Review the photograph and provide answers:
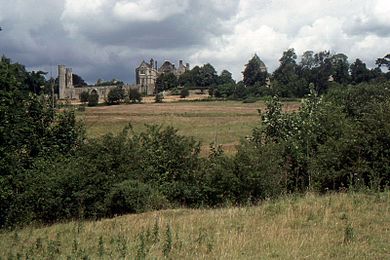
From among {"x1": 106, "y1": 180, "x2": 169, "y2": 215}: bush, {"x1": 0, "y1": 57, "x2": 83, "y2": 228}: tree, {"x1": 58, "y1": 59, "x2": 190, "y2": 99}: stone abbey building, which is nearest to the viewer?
{"x1": 106, "y1": 180, "x2": 169, "y2": 215}: bush

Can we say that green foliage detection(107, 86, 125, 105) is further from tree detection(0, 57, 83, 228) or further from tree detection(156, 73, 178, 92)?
tree detection(0, 57, 83, 228)

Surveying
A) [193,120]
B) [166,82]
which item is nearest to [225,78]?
[166,82]

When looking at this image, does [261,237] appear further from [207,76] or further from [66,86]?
[66,86]

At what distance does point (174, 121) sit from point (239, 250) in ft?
227

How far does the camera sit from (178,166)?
28047mm

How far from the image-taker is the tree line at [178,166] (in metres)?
23.9

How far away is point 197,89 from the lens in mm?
147250

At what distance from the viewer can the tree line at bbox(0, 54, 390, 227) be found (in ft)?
78.3

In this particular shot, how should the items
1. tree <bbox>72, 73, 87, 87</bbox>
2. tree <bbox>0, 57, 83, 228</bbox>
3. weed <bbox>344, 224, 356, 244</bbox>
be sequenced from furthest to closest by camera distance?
tree <bbox>72, 73, 87, 87</bbox>
tree <bbox>0, 57, 83, 228</bbox>
weed <bbox>344, 224, 356, 244</bbox>

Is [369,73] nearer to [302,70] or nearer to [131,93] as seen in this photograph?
[302,70]

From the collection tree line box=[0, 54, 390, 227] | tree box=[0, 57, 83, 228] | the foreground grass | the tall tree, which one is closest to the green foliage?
the tall tree

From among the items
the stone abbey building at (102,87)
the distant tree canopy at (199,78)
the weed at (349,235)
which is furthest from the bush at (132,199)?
the distant tree canopy at (199,78)

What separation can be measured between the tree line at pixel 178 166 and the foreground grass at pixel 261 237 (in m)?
7.58

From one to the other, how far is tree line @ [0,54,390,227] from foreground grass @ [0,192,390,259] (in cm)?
758
